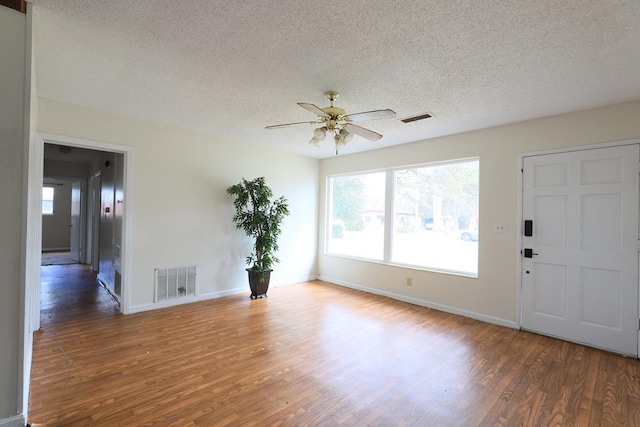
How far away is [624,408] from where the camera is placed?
7.27 ft

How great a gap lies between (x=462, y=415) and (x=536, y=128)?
335 cm

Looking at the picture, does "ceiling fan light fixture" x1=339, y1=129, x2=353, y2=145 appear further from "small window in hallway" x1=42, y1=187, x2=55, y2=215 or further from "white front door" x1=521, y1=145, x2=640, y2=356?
"small window in hallway" x1=42, y1=187, x2=55, y2=215

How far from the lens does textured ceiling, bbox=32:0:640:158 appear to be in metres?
1.87

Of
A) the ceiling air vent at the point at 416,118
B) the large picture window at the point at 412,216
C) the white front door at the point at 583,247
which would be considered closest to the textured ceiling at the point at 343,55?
the ceiling air vent at the point at 416,118

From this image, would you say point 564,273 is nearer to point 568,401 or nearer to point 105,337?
point 568,401

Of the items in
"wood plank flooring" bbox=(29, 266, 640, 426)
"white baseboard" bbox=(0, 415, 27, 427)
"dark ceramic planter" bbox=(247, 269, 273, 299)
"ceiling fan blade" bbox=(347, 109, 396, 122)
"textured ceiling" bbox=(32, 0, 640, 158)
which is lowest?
"wood plank flooring" bbox=(29, 266, 640, 426)

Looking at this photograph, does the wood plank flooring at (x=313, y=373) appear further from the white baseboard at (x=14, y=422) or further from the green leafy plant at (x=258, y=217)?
the green leafy plant at (x=258, y=217)

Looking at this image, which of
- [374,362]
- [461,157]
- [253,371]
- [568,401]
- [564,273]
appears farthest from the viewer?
[461,157]

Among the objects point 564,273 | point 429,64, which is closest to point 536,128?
point 564,273

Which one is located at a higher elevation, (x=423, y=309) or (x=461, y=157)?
(x=461, y=157)

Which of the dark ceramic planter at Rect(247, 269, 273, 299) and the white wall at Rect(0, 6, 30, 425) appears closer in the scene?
the white wall at Rect(0, 6, 30, 425)

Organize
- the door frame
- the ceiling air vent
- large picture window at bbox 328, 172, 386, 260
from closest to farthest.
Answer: the door frame, the ceiling air vent, large picture window at bbox 328, 172, 386, 260

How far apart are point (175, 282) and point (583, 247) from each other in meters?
5.22

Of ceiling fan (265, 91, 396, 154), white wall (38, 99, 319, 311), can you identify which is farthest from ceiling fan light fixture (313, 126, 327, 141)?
white wall (38, 99, 319, 311)
